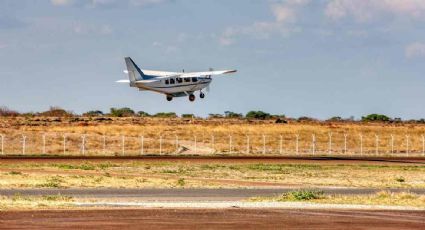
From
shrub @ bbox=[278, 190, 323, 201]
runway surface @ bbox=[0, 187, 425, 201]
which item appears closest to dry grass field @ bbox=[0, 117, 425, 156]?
runway surface @ bbox=[0, 187, 425, 201]

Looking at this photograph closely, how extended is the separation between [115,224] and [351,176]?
38.8 meters

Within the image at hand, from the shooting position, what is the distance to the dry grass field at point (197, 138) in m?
111

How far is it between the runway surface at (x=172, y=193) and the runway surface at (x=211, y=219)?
871cm

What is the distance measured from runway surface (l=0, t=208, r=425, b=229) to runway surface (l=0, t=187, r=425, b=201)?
8.71 m

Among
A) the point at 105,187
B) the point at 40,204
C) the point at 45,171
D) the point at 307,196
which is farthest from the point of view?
the point at 45,171

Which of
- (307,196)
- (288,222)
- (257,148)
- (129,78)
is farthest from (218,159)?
(288,222)

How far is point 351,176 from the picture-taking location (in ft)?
233

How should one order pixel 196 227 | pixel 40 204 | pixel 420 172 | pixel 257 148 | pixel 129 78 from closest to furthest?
pixel 196 227 < pixel 40 204 < pixel 420 172 < pixel 129 78 < pixel 257 148

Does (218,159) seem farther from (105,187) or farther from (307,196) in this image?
(307,196)

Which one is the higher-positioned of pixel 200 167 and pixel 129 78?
pixel 129 78

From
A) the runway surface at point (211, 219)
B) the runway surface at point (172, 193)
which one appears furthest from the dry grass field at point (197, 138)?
the runway surface at point (211, 219)

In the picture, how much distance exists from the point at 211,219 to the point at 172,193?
15977 mm

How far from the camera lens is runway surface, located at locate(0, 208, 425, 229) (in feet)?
110

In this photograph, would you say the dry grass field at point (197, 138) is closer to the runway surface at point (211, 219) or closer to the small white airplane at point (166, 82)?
the small white airplane at point (166, 82)
